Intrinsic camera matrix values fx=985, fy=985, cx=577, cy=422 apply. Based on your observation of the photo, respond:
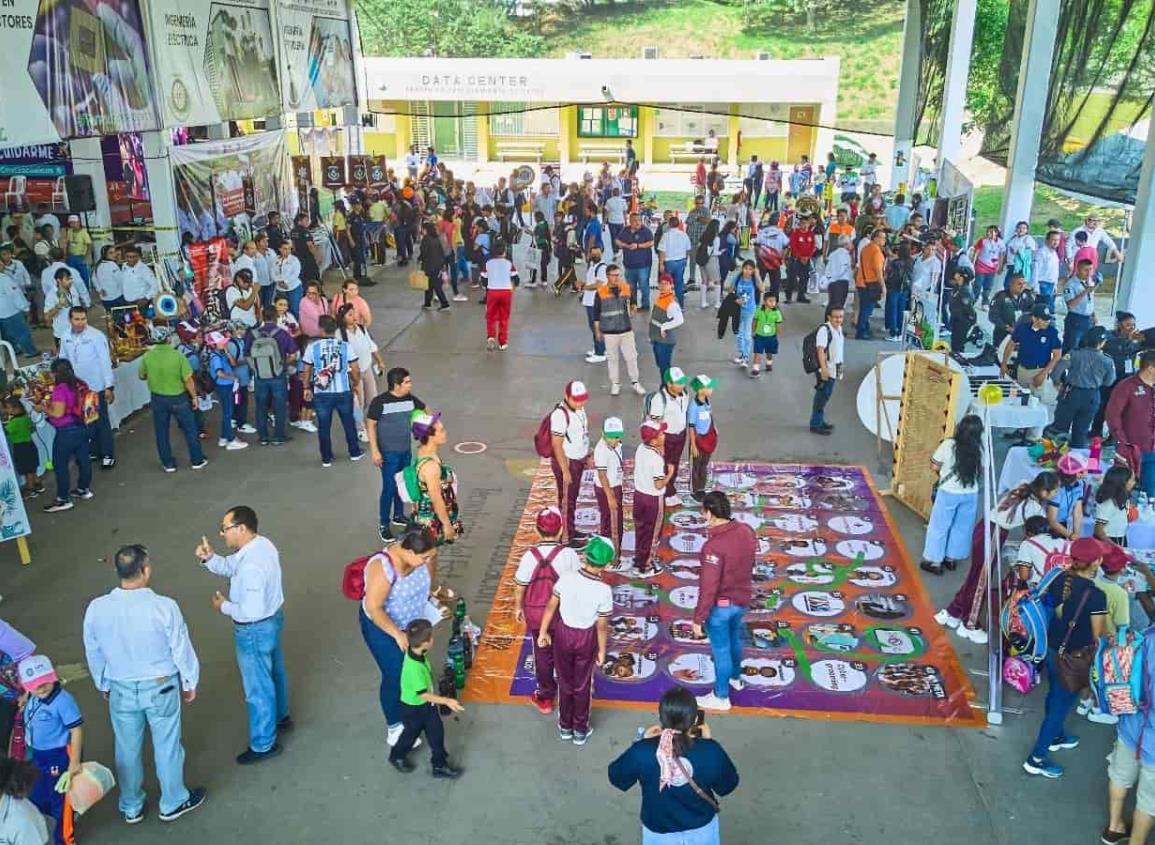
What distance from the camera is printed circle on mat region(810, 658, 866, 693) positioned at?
21.8ft

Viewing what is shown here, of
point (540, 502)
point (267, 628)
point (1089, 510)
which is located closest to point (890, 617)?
point (1089, 510)

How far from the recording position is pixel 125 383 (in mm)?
11727

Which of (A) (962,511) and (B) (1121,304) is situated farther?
(B) (1121,304)

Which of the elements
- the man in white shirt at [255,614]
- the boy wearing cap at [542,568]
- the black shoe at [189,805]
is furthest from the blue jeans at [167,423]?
the boy wearing cap at [542,568]

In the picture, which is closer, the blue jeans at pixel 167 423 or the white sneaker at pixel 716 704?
the white sneaker at pixel 716 704

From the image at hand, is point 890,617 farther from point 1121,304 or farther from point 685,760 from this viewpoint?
point 1121,304

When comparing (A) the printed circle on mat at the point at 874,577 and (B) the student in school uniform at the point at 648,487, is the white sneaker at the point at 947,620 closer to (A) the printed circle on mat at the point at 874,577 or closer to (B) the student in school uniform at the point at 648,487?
(A) the printed circle on mat at the point at 874,577

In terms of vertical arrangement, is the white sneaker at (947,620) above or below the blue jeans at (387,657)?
below

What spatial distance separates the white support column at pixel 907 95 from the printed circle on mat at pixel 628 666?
22803 millimetres

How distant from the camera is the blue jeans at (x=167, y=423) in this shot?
10008 millimetres

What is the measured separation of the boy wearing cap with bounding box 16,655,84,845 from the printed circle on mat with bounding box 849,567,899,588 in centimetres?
571

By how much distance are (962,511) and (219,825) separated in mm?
5788

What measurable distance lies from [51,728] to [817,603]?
531 cm

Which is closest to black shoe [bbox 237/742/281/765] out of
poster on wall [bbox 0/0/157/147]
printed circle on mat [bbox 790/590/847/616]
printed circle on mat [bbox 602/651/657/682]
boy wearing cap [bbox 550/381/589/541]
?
printed circle on mat [bbox 602/651/657/682]
